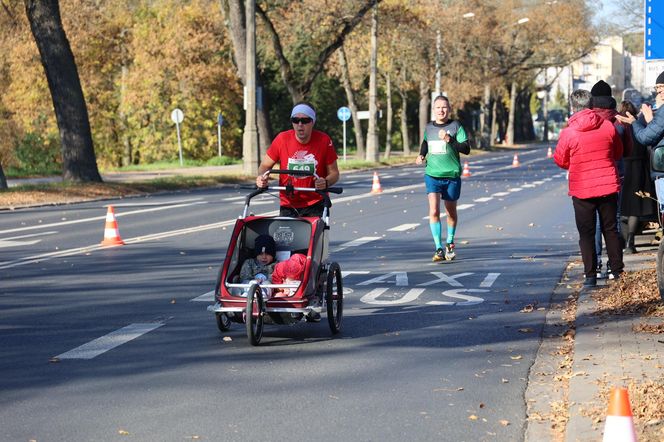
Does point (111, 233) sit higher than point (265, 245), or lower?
lower

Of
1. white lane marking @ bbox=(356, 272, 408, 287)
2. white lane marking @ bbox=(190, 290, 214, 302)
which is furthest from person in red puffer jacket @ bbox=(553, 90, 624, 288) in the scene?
white lane marking @ bbox=(190, 290, 214, 302)

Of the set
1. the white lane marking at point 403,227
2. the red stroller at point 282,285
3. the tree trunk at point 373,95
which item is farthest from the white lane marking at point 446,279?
the tree trunk at point 373,95

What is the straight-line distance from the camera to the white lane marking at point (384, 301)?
1135 cm

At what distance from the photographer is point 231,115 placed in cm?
7306

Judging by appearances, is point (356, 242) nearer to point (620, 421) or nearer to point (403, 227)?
point (403, 227)

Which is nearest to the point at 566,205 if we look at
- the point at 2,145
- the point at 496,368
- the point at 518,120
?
the point at 496,368

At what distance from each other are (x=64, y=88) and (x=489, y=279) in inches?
872

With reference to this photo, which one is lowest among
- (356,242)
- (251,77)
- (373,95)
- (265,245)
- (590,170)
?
(356,242)

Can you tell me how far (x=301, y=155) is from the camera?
398 inches

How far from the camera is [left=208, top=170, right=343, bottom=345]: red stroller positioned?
885 centimetres

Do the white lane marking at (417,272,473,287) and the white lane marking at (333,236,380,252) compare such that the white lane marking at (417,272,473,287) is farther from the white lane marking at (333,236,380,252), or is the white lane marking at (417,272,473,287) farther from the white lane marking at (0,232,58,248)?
the white lane marking at (0,232,58,248)

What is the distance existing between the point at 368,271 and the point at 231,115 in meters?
59.8

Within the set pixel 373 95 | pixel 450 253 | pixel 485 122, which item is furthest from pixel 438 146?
pixel 485 122

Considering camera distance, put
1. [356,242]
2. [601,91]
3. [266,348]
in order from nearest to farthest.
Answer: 1. [266,348]
2. [601,91]
3. [356,242]
